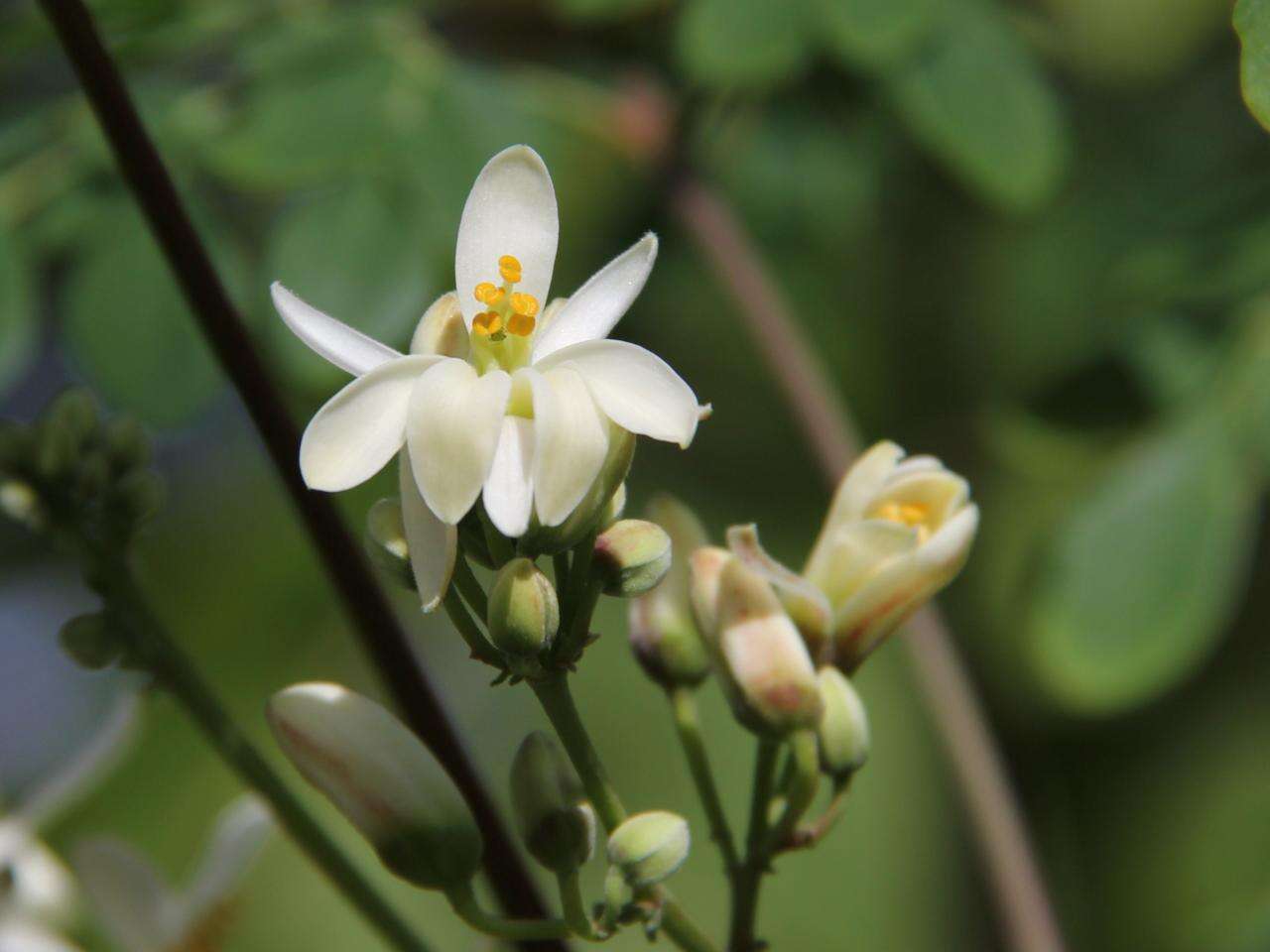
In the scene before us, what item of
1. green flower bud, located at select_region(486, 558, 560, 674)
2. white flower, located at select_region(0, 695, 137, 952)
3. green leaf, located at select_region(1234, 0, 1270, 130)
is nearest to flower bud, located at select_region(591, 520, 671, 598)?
green flower bud, located at select_region(486, 558, 560, 674)

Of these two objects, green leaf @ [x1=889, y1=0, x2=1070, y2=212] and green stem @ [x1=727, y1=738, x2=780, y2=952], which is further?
green leaf @ [x1=889, y1=0, x2=1070, y2=212]

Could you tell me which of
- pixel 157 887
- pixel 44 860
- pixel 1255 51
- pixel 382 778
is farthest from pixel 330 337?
pixel 44 860

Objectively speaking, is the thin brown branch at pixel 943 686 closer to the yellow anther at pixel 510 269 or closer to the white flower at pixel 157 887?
the white flower at pixel 157 887

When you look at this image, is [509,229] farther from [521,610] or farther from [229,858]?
[229,858]

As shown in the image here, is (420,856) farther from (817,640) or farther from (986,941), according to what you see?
(986,941)

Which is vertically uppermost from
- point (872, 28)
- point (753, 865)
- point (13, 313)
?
point (13, 313)

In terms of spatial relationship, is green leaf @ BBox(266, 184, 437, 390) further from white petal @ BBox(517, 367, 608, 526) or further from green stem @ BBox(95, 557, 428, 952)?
white petal @ BBox(517, 367, 608, 526)
